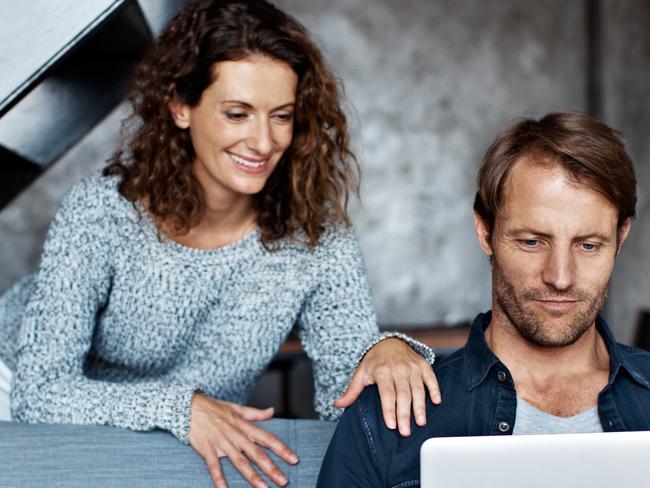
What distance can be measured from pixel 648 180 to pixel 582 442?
173 inches

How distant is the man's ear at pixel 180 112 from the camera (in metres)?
2.15

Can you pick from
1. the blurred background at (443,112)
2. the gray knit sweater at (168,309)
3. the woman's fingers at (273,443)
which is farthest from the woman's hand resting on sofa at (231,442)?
the blurred background at (443,112)

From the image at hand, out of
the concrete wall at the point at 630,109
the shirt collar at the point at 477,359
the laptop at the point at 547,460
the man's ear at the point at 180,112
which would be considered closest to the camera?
the laptop at the point at 547,460

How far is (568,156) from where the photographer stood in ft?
5.55

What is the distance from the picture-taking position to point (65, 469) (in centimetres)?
178

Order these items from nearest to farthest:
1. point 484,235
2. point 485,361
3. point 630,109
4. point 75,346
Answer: point 485,361, point 484,235, point 75,346, point 630,109

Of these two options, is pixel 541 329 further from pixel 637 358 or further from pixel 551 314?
pixel 637 358

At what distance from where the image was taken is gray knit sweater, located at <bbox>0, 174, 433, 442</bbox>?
197 cm

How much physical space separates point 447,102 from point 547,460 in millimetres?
3983

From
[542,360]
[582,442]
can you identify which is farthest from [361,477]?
[582,442]

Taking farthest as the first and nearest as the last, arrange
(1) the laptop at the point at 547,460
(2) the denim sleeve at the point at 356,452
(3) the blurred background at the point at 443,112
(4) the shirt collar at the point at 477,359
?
(3) the blurred background at the point at 443,112
(4) the shirt collar at the point at 477,359
(2) the denim sleeve at the point at 356,452
(1) the laptop at the point at 547,460

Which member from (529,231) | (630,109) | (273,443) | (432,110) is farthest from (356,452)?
(630,109)

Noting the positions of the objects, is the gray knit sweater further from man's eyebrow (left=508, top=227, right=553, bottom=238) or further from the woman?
man's eyebrow (left=508, top=227, right=553, bottom=238)

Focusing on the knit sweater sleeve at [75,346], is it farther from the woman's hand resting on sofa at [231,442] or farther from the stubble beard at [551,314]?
the stubble beard at [551,314]
